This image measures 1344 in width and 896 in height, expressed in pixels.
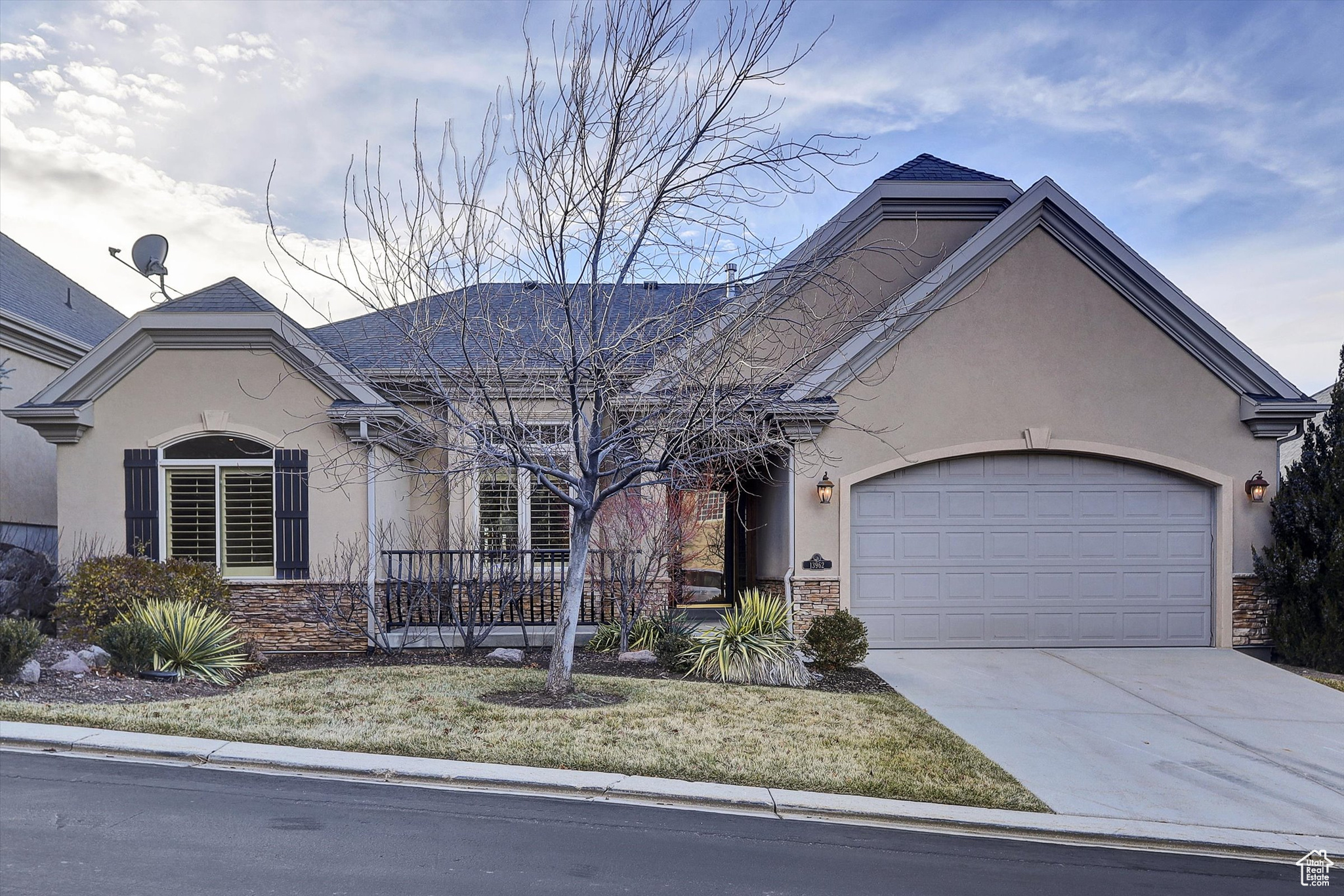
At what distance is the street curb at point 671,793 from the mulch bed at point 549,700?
1.75 m

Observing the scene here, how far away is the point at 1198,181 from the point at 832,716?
41.8 ft

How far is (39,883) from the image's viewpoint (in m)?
4.34

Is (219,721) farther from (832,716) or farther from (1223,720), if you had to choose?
(1223,720)

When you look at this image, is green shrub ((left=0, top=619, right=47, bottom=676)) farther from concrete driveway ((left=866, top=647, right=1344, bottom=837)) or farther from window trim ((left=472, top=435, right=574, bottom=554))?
concrete driveway ((left=866, top=647, right=1344, bottom=837))

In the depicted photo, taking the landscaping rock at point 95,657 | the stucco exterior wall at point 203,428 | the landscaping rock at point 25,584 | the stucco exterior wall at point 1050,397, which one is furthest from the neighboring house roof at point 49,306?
the stucco exterior wall at point 1050,397

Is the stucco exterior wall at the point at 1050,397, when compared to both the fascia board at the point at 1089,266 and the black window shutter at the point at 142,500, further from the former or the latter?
the black window shutter at the point at 142,500

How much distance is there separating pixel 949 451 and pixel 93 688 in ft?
33.9

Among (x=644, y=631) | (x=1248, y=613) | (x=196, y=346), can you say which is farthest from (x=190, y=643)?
(x=1248, y=613)

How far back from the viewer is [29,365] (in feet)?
55.3

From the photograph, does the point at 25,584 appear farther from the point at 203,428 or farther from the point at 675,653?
the point at 675,653

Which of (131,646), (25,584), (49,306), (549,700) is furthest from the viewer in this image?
(49,306)

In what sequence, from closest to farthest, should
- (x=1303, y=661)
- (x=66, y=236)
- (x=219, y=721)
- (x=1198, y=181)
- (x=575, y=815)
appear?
(x=575, y=815), (x=219, y=721), (x=1303, y=661), (x=1198, y=181), (x=66, y=236)

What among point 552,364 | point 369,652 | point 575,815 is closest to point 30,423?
point 369,652

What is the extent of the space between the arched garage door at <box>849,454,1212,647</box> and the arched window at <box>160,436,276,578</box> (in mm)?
8311
